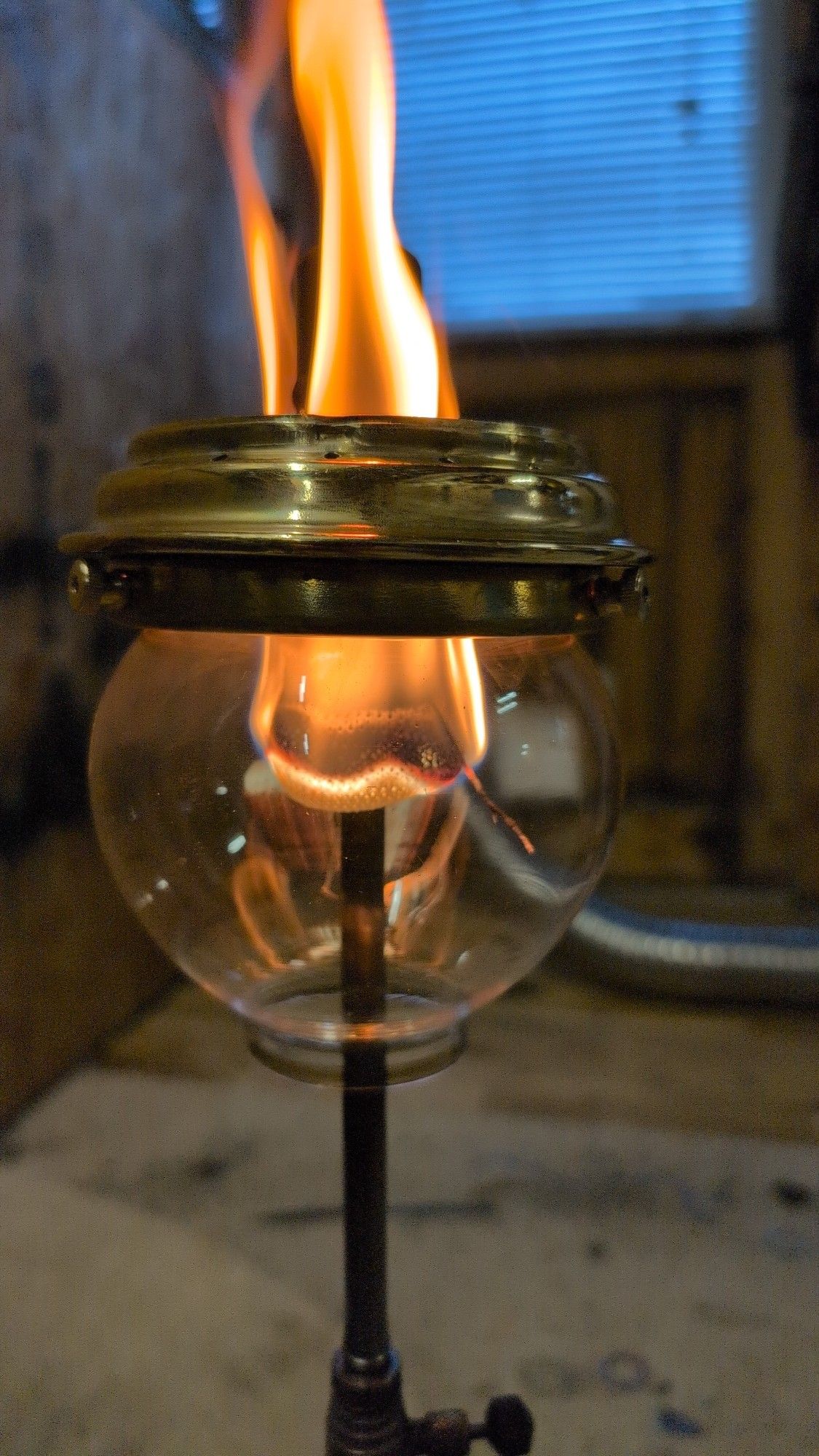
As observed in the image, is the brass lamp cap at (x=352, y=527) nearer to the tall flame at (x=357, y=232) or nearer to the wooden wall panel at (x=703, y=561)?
the tall flame at (x=357, y=232)

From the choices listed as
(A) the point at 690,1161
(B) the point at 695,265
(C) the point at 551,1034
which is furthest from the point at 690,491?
(A) the point at 690,1161

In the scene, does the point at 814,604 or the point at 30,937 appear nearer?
the point at 30,937

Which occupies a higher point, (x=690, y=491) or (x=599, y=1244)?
(x=690, y=491)

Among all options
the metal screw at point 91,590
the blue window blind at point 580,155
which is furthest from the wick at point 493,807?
the blue window blind at point 580,155

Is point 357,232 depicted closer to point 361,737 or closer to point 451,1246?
point 361,737

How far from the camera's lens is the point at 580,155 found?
1.62 meters

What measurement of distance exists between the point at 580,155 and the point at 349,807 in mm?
1485

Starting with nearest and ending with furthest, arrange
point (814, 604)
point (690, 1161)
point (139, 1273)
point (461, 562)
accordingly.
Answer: point (461, 562), point (139, 1273), point (690, 1161), point (814, 604)

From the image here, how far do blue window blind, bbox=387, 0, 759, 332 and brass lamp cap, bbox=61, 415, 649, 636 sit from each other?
1218 millimetres

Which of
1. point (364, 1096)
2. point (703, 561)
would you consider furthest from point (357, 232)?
point (703, 561)

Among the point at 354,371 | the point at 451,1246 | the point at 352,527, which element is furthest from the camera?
the point at 451,1246

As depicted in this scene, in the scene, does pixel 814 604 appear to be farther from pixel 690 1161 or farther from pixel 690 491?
pixel 690 1161

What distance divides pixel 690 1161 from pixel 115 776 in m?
0.68

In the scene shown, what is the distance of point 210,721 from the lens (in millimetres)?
486
